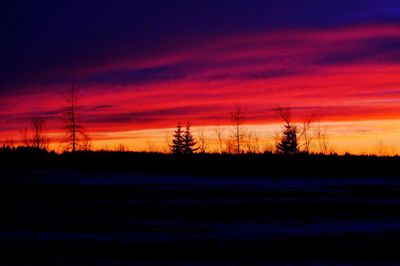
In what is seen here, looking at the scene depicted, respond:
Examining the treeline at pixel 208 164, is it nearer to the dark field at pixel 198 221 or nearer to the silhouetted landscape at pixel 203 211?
the silhouetted landscape at pixel 203 211

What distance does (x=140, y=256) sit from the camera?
1102 centimetres

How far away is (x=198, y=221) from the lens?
579 inches

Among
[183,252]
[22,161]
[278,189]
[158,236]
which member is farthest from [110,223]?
[22,161]

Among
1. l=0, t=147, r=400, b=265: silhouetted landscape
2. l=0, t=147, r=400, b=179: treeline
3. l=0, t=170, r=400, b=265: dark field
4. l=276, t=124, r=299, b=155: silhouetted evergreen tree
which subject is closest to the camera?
l=0, t=170, r=400, b=265: dark field

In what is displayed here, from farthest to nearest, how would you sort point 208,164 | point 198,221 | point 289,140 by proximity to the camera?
point 289,140, point 208,164, point 198,221

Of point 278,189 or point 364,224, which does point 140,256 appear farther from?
point 278,189

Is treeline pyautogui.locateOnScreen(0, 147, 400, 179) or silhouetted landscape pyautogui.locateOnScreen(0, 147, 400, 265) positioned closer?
silhouetted landscape pyautogui.locateOnScreen(0, 147, 400, 265)

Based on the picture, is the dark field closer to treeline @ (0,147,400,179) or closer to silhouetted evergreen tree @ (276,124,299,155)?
treeline @ (0,147,400,179)

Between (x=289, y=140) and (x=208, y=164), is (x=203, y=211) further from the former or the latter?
(x=289, y=140)

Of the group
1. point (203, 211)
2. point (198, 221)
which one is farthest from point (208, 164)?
point (198, 221)

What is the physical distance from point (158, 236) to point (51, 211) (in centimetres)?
415

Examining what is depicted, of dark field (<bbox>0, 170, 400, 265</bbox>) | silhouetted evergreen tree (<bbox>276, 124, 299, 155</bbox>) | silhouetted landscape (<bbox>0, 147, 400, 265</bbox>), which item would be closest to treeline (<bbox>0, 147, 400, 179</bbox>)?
silhouetted landscape (<bbox>0, 147, 400, 265</bbox>)

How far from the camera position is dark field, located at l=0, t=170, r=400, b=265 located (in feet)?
36.6

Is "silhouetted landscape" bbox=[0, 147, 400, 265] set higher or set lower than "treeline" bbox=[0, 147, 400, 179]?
lower
